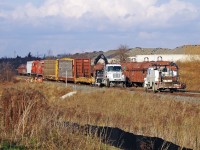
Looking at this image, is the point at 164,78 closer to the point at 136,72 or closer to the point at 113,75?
the point at 113,75

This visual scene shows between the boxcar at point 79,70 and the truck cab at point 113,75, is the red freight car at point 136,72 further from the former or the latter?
the boxcar at point 79,70

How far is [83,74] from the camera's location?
216ft

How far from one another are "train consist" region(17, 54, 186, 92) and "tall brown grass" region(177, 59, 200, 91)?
7.03 m

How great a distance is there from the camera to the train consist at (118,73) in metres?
44.1

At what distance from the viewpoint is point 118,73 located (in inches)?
2179

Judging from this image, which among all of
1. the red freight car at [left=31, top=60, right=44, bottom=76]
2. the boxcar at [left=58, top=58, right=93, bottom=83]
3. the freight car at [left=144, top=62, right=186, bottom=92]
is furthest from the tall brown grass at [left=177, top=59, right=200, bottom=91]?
the red freight car at [left=31, top=60, right=44, bottom=76]

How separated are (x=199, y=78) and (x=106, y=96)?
31.4 meters

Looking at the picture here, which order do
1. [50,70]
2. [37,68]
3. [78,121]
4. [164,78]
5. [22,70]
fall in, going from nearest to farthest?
[78,121] < [164,78] < [50,70] < [37,68] < [22,70]

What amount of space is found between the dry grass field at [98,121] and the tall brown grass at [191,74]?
2557 centimetres

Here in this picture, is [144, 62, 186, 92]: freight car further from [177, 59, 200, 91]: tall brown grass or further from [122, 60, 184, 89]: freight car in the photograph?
[177, 59, 200, 91]: tall brown grass

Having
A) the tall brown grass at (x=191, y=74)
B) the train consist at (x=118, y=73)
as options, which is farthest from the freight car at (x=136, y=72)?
the tall brown grass at (x=191, y=74)

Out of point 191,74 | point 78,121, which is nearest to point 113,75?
point 191,74

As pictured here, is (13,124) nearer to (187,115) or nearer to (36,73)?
(187,115)

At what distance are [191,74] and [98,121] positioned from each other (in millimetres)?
50833
